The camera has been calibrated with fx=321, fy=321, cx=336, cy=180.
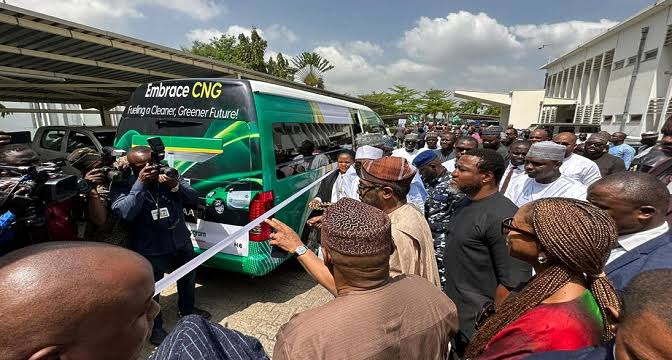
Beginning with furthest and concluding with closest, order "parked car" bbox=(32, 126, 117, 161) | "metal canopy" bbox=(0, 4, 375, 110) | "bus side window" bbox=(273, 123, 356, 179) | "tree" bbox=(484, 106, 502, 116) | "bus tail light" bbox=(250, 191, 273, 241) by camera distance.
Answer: "tree" bbox=(484, 106, 502, 116) < "parked car" bbox=(32, 126, 117, 161) < "metal canopy" bbox=(0, 4, 375, 110) < "bus side window" bbox=(273, 123, 356, 179) < "bus tail light" bbox=(250, 191, 273, 241)

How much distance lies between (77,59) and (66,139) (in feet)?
6.88

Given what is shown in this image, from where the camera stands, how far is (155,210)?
2.69 metres

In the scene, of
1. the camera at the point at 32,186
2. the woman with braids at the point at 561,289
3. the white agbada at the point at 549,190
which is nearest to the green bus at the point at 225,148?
the camera at the point at 32,186

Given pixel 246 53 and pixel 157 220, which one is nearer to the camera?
pixel 157 220

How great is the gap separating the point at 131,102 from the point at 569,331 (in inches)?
162

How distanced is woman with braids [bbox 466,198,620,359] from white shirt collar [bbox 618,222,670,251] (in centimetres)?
85

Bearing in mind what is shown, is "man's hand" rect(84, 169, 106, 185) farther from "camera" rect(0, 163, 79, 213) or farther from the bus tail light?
the bus tail light

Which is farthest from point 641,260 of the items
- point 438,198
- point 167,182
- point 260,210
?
point 167,182

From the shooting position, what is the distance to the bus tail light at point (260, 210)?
10.1 feet

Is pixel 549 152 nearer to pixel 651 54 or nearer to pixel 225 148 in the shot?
pixel 225 148

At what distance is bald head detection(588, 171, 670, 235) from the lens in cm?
179

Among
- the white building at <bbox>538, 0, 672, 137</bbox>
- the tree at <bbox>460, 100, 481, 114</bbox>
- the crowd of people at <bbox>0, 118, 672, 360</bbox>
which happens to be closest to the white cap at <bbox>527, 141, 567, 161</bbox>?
the crowd of people at <bbox>0, 118, 672, 360</bbox>

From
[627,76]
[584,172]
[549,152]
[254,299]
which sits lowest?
[254,299]

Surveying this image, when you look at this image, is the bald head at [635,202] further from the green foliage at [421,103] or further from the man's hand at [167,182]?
the green foliage at [421,103]
